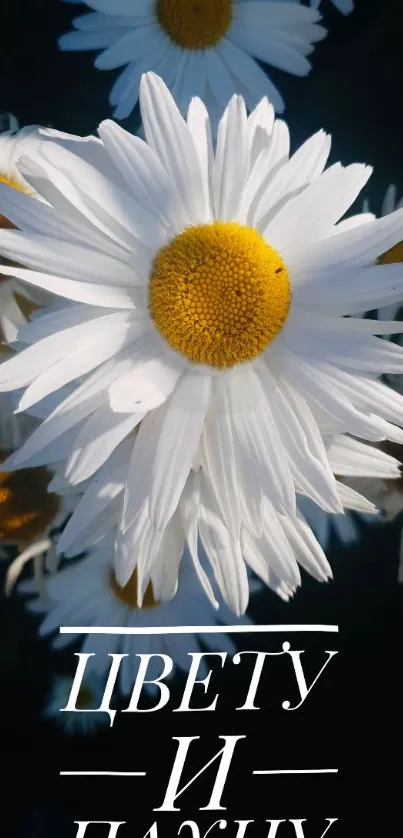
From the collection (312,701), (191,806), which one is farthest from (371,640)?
(191,806)

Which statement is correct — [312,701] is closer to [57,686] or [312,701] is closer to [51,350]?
[57,686]

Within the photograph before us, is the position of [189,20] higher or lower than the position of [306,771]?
higher

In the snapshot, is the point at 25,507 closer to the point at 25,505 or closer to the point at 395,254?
the point at 25,505

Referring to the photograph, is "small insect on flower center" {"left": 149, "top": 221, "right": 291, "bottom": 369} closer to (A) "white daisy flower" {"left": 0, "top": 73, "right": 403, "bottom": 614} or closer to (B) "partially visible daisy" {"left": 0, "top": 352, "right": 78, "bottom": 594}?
(A) "white daisy flower" {"left": 0, "top": 73, "right": 403, "bottom": 614}

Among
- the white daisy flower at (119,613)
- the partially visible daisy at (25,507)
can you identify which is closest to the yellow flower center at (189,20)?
the partially visible daisy at (25,507)

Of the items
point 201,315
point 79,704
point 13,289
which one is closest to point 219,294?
point 201,315

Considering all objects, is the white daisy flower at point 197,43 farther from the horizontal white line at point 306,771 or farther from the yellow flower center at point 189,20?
the horizontal white line at point 306,771
